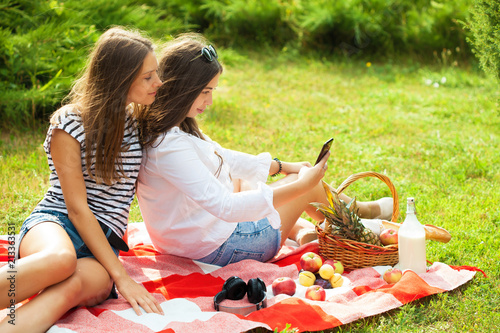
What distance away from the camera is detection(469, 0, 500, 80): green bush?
13.1ft

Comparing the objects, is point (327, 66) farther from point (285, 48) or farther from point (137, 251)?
point (137, 251)

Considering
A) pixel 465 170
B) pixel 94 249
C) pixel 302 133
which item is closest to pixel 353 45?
pixel 302 133

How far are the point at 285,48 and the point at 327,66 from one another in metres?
0.92

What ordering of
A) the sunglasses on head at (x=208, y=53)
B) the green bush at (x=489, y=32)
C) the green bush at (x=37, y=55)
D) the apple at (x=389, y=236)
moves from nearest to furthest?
the sunglasses on head at (x=208, y=53) → the apple at (x=389, y=236) → the green bush at (x=489, y=32) → the green bush at (x=37, y=55)

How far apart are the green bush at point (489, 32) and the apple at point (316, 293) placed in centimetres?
242

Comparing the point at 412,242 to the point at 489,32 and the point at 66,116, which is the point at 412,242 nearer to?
the point at 66,116

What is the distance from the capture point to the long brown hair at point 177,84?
278 centimetres

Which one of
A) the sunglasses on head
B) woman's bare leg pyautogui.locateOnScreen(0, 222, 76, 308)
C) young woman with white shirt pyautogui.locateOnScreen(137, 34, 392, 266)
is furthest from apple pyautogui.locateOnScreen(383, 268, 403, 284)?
woman's bare leg pyautogui.locateOnScreen(0, 222, 76, 308)

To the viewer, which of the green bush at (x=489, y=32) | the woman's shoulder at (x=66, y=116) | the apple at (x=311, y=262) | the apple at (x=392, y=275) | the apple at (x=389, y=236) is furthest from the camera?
the green bush at (x=489, y=32)

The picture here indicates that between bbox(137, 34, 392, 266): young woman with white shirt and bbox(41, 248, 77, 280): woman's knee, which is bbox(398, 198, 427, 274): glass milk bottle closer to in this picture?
bbox(137, 34, 392, 266): young woman with white shirt

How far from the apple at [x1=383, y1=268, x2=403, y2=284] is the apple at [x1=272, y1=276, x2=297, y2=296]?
1.67 feet

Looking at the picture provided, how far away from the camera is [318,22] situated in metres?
8.89

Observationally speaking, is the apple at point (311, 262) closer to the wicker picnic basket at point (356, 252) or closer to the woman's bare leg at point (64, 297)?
the wicker picnic basket at point (356, 252)

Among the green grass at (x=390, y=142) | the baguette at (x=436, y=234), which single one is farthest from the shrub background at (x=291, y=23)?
the baguette at (x=436, y=234)
